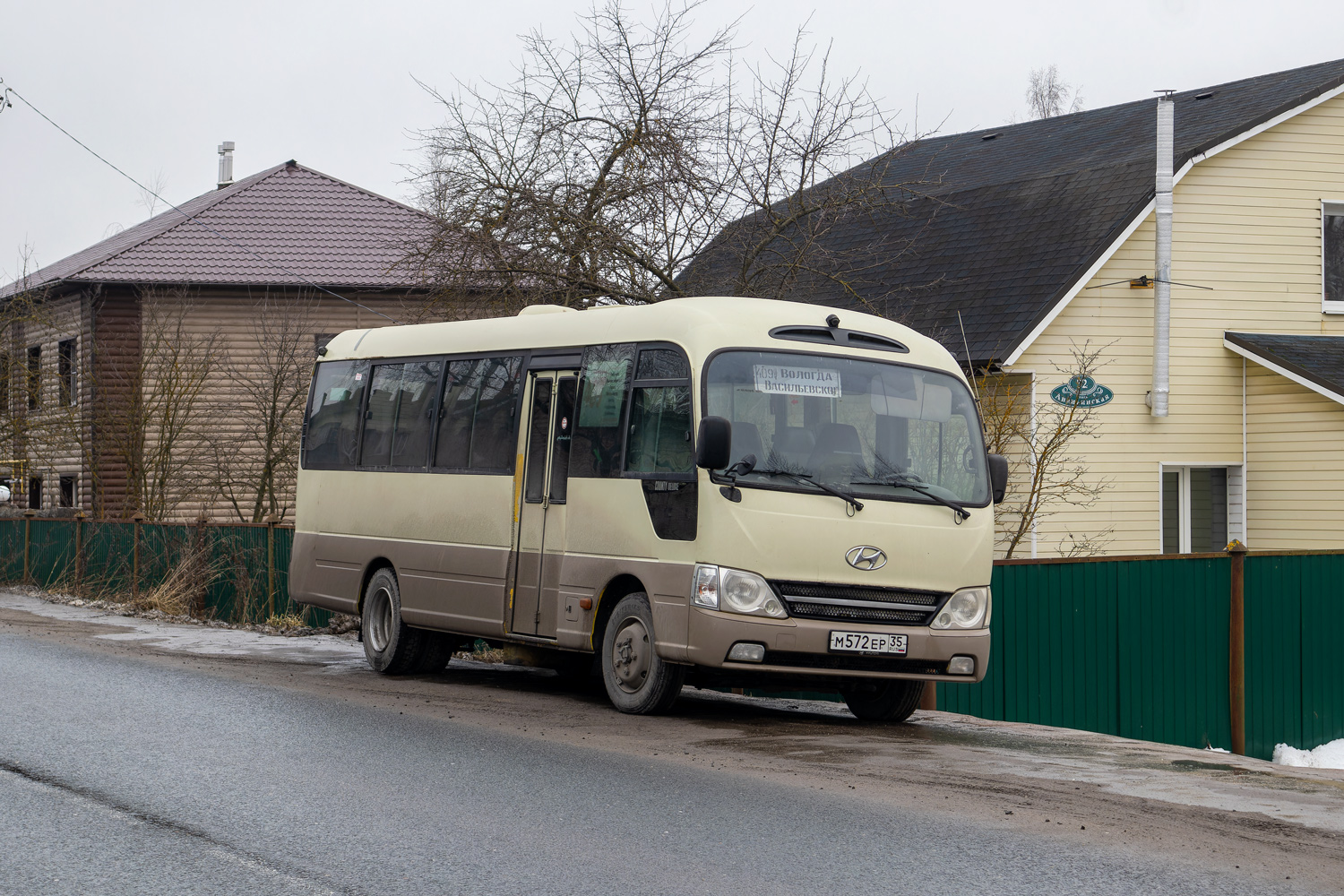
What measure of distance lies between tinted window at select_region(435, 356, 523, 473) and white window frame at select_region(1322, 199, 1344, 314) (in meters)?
14.2

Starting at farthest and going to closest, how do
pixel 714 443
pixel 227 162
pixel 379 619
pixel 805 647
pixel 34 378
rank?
1. pixel 227 162
2. pixel 34 378
3. pixel 379 619
4. pixel 805 647
5. pixel 714 443

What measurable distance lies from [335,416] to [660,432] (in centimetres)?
542

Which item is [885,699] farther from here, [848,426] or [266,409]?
[266,409]

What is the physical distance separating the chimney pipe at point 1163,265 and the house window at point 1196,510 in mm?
1285

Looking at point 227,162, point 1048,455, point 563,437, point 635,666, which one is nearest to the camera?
point 635,666

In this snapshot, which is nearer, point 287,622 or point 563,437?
point 563,437

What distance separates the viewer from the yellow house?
809 inches

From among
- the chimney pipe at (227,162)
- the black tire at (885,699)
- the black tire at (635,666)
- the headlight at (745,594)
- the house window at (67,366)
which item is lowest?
the black tire at (885,699)

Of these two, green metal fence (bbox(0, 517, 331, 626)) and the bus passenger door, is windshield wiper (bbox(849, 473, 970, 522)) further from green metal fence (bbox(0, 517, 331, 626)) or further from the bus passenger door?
green metal fence (bbox(0, 517, 331, 626))

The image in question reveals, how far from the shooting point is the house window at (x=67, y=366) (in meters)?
34.3

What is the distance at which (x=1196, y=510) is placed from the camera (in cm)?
2188

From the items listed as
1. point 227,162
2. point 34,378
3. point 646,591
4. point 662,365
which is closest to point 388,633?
point 646,591

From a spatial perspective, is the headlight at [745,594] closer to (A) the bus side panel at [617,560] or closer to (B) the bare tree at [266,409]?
(A) the bus side panel at [617,560]

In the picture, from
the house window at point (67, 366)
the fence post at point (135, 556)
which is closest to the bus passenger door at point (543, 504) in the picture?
the fence post at point (135, 556)
